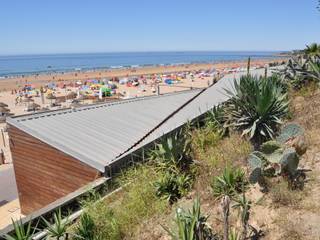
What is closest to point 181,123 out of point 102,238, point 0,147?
point 102,238

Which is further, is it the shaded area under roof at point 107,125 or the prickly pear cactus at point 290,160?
the shaded area under roof at point 107,125

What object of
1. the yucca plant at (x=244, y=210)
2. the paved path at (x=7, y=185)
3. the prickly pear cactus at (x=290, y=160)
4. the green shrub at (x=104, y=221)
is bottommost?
the paved path at (x=7, y=185)

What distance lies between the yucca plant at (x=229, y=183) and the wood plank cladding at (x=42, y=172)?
3646mm

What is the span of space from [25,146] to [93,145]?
2.72 meters

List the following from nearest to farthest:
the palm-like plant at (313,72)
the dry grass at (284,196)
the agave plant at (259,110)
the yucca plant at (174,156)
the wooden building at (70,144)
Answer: the dry grass at (284,196)
the agave plant at (259,110)
the yucca plant at (174,156)
the wooden building at (70,144)
the palm-like plant at (313,72)

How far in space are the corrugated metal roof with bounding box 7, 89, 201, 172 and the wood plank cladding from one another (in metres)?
0.26

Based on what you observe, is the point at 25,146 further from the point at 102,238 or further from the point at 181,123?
the point at 102,238

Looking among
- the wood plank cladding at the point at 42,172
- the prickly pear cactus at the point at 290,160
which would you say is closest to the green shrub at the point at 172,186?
the prickly pear cactus at the point at 290,160

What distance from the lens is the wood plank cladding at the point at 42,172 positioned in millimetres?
8836

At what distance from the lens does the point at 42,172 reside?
10094 mm

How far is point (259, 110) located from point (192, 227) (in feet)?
10.5

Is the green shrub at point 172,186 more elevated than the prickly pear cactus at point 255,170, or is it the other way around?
the prickly pear cactus at point 255,170

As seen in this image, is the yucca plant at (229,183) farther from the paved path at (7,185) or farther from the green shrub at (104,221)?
the paved path at (7,185)

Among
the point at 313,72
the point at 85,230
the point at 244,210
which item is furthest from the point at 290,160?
the point at 313,72
